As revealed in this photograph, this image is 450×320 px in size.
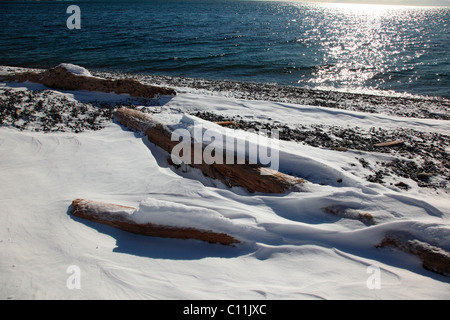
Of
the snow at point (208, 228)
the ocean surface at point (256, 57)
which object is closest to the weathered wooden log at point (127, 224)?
the snow at point (208, 228)

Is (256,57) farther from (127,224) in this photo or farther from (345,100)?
(127,224)

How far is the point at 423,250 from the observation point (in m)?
2.57

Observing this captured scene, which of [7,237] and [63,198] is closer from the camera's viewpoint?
[7,237]

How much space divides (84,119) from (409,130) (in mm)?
7449

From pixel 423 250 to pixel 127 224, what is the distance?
10.1 feet

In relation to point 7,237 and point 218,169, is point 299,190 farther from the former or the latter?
point 7,237

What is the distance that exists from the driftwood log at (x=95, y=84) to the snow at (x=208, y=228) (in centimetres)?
341

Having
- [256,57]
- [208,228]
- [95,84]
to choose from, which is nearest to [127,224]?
[208,228]

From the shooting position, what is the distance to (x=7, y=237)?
2.73m

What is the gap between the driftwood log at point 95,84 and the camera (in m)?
7.30

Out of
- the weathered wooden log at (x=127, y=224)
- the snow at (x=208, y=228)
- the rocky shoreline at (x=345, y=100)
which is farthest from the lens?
the rocky shoreline at (x=345, y=100)

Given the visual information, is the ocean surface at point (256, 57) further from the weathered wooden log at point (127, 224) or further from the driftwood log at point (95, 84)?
the weathered wooden log at point (127, 224)

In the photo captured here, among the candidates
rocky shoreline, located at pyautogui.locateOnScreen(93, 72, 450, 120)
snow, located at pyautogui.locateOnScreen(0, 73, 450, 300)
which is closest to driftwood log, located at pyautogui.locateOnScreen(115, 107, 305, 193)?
snow, located at pyautogui.locateOnScreen(0, 73, 450, 300)
